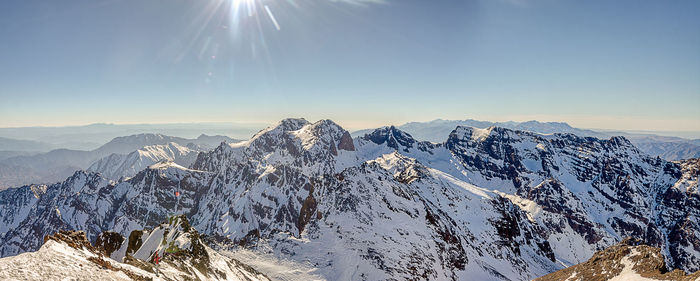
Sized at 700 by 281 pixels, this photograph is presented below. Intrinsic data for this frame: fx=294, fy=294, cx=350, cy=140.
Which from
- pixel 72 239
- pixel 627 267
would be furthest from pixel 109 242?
pixel 627 267

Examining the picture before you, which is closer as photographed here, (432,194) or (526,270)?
(526,270)

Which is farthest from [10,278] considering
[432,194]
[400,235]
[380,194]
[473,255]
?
[432,194]

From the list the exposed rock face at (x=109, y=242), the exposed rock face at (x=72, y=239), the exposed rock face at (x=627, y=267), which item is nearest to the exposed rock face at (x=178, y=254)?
the exposed rock face at (x=109, y=242)

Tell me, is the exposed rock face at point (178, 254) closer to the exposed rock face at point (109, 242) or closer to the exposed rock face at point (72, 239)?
the exposed rock face at point (109, 242)

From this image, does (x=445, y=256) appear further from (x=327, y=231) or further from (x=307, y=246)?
(x=307, y=246)

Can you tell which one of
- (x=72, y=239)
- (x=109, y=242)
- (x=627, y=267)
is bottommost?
(x=627, y=267)

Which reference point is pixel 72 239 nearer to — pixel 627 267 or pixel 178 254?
pixel 178 254

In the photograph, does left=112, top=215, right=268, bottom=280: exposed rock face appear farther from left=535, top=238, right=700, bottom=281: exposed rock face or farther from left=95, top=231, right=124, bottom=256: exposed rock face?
left=535, top=238, right=700, bottom=281: exposed rock face

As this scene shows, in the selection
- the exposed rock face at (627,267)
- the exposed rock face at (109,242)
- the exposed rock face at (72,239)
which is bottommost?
the exposed rock face at (627,267)
